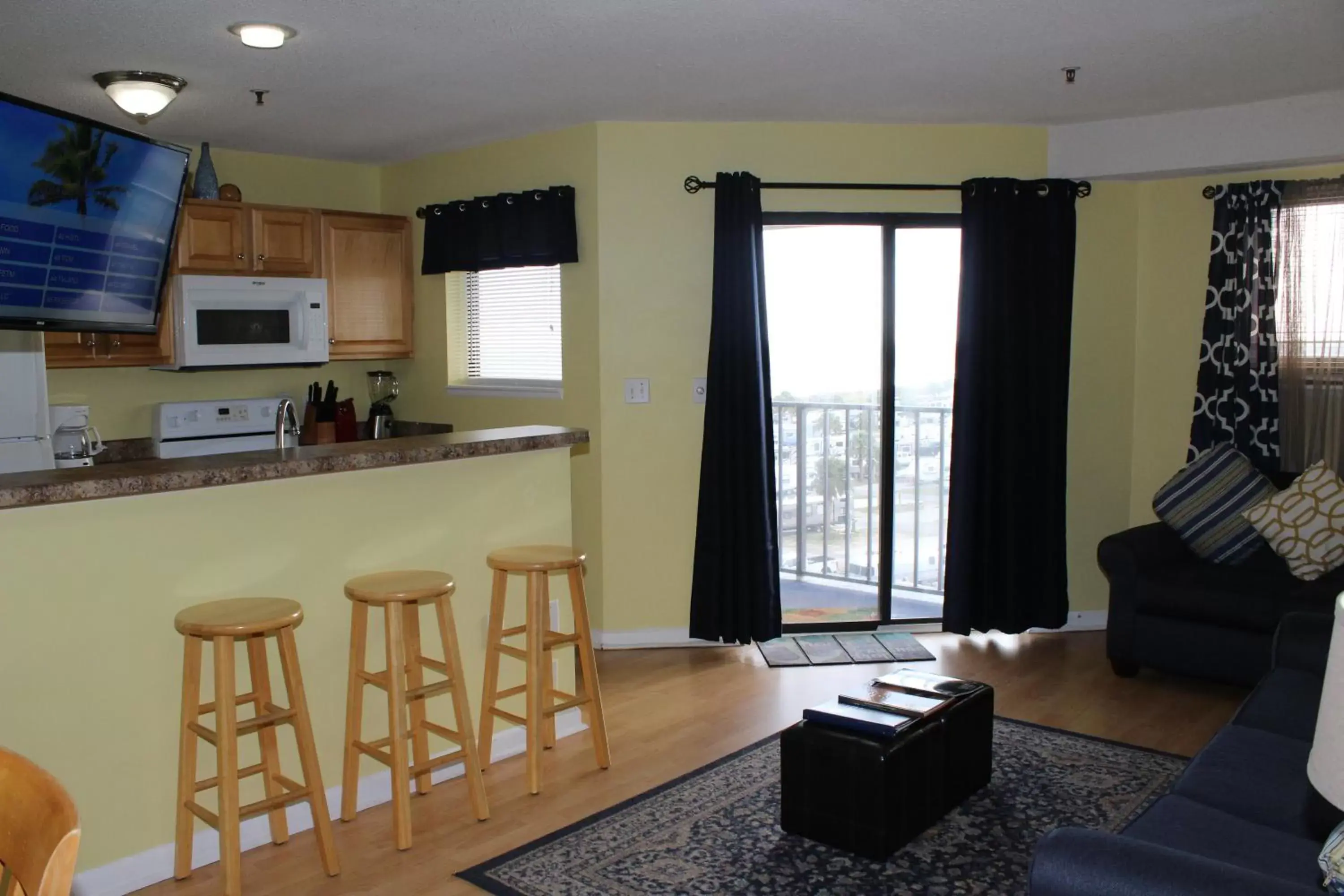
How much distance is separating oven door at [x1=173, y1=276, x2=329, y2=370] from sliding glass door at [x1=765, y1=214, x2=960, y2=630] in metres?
2.19

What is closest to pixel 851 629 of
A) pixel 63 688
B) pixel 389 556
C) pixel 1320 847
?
pixel 389 556

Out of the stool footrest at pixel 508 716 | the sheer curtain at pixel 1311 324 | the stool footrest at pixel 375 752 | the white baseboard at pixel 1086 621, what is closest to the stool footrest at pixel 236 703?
the stool footrest at pixel 375 752

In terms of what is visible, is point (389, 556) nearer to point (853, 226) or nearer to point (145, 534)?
point (145, 534)

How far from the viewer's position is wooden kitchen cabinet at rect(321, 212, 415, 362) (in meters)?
5.58

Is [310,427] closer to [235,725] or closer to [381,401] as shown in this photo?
[381,401]

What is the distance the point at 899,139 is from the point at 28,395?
12.1ft

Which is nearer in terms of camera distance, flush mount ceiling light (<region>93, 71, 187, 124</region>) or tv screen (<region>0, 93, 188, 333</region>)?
tv screen (<region>0, 93, 188, 333</region>)

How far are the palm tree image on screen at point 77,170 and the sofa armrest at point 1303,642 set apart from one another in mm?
3621

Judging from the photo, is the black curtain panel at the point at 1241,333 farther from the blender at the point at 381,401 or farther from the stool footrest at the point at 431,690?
the blender at the point at 381,401

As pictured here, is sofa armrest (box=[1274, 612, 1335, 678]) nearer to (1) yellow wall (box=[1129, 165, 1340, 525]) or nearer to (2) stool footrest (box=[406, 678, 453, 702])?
(1) yellow wall (box=[1129, 165, 1340, 525])

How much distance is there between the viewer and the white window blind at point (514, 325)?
539cm

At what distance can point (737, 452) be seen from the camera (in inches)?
194

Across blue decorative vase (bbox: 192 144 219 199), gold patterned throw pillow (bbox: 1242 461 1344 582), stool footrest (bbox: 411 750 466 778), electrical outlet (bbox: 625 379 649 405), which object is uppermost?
blue decorative vase (bbox: 192 144 219 199)

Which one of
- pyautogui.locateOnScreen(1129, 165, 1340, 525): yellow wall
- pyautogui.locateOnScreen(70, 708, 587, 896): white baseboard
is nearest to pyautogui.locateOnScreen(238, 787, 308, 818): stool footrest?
pyautogui.locateOnScreen(70, 708, 587, 896): white baseboard
